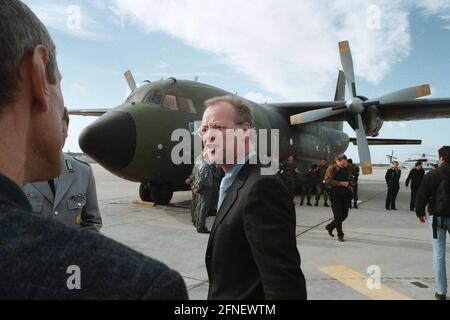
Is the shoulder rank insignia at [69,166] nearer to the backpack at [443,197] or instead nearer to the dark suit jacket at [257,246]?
the dark suit jacket at [257,246]

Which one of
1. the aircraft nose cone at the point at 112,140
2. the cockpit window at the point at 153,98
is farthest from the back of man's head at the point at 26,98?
the cockpit window at the point at 153,98

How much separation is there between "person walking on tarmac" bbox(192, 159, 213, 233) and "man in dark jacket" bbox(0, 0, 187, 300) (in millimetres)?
6421

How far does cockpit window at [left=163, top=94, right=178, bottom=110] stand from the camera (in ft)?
29.5

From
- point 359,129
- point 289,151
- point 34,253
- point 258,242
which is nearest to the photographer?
point 34,253

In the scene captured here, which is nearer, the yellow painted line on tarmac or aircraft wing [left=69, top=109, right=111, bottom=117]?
the yellow painted line on tarmac

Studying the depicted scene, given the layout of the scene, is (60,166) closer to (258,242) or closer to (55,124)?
(55,124)

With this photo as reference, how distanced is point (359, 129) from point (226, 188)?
1134 centimetres

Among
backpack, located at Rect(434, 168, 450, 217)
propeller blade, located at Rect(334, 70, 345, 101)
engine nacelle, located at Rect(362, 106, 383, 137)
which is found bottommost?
backpack, located at Rect(434, 168, 450, 217)

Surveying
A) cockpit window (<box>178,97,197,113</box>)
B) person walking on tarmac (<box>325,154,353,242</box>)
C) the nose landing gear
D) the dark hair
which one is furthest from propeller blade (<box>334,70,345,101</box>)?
the dark hair

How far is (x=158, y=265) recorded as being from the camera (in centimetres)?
60

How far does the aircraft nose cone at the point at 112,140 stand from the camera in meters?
7.52

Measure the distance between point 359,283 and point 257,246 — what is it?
3442 millimetres

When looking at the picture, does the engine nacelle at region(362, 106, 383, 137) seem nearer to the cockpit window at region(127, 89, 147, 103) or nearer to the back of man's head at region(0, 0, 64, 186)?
the cockpit window at region(127, 89, 147, 103)
